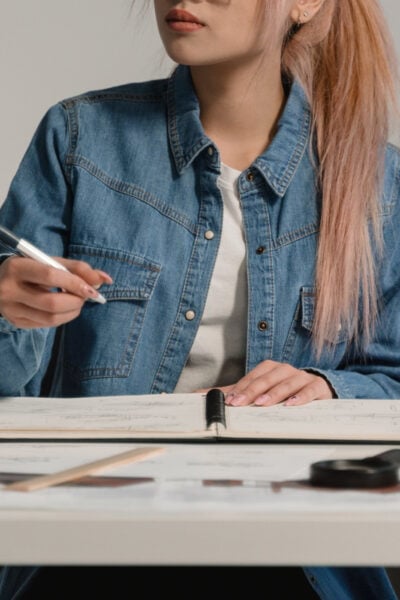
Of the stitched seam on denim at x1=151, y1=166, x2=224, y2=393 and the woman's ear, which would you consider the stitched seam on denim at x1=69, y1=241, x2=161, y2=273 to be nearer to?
the stitched seam on denim at x1=151, y1=166, x2=224, y2=393

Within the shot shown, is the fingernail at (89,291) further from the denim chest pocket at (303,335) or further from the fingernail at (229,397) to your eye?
the denim chest pocket at (303,335)

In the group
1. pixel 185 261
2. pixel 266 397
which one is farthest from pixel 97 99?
pixel 266 397

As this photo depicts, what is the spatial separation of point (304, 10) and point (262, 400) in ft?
1.75

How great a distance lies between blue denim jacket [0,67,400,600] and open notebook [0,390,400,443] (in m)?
0.23

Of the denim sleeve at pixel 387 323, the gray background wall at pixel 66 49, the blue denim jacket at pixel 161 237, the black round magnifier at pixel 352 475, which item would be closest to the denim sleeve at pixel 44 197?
the blue denim jacket at pixel 161 237

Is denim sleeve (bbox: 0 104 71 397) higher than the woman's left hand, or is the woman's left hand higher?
denim sleeve (bbox: 0 104 71 397)

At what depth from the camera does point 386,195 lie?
48.5 inches

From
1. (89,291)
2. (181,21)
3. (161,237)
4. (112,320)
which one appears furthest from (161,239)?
(89,291)

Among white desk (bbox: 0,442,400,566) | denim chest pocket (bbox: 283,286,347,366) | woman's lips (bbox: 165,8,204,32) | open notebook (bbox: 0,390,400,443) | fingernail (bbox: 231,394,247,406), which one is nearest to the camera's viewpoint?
white desk (bbox: 0,442,400,566)

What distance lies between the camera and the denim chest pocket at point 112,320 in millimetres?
1151

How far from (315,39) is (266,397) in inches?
20.5

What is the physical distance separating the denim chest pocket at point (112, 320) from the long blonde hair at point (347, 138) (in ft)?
0.64

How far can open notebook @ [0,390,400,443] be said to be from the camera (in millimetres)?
761

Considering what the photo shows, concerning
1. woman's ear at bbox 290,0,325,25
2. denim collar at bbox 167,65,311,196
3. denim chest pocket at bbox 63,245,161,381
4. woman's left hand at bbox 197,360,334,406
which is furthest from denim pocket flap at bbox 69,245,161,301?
woman's ear at bbox 290,0,325,25
